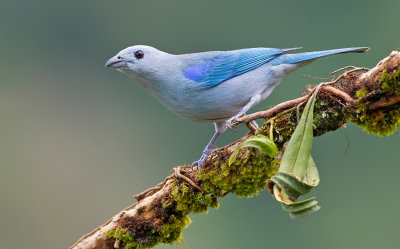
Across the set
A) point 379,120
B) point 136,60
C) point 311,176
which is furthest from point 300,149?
point 136,60

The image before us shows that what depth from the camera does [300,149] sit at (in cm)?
315

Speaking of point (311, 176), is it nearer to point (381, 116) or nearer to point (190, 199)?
point (381, 116)

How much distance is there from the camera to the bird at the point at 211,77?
14.4 ft

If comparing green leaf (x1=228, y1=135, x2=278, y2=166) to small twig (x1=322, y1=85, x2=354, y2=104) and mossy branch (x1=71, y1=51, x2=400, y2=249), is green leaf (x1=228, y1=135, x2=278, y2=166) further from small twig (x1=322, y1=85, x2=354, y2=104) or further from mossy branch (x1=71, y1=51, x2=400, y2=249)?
small twig (x1=322, y1=85, x2=354, y2=104)

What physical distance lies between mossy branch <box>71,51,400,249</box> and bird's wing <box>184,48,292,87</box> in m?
0.88

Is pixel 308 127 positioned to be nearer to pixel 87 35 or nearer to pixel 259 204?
pixel 259 204

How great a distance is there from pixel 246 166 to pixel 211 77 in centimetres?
116

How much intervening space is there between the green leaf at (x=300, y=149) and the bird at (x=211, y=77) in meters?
1.01

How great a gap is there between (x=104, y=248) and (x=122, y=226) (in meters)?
0.27

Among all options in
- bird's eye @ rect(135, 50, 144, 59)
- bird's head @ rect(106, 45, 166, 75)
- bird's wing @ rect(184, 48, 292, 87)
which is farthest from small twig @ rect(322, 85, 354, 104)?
bird's eye @ rect(135, 50, 144, 59)

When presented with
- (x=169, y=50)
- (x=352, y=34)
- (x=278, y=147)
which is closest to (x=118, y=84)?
(x=169, y=50)

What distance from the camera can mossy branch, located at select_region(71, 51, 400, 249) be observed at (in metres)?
3.15

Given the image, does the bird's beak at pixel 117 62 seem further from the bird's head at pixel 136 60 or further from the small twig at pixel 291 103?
the small twig at pixel 291 103

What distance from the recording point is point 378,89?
Answer: 122 inches
